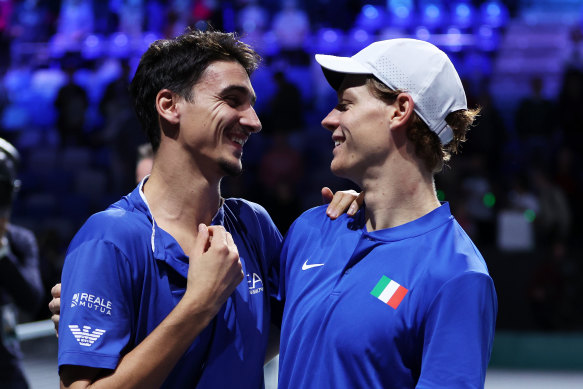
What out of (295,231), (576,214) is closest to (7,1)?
(576,214)

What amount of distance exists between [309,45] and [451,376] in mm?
11438

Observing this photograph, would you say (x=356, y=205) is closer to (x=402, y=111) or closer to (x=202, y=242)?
(x=402, y=111)

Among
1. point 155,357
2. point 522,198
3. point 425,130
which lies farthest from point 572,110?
point 155,357

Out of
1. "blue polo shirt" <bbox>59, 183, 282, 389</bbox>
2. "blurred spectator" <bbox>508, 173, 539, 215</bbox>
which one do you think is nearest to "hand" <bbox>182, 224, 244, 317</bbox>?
"blue polo shirt" <bbox>59, 183, 282, 389</bbox>

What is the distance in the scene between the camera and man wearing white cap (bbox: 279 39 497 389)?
1.90 m

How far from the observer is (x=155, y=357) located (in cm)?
201

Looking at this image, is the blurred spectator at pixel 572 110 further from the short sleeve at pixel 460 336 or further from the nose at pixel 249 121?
the short sleeve at pixel 460 336

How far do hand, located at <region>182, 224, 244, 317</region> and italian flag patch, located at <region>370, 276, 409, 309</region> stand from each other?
39 centimetres

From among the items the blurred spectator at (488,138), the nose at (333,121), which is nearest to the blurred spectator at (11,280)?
the nose at (333,121)

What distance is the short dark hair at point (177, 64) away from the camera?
238 centimetres

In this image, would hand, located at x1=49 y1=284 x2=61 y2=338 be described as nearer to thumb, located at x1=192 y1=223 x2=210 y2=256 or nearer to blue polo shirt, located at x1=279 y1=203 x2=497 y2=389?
thumb, located at x1=192 y1=223 x2=210 y2=256

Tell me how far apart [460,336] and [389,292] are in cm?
25

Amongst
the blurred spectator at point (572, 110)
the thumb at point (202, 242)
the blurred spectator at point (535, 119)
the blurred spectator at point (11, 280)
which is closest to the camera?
the thumb at point (202, 242)

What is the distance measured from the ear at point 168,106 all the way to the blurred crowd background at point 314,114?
5.79 metres
